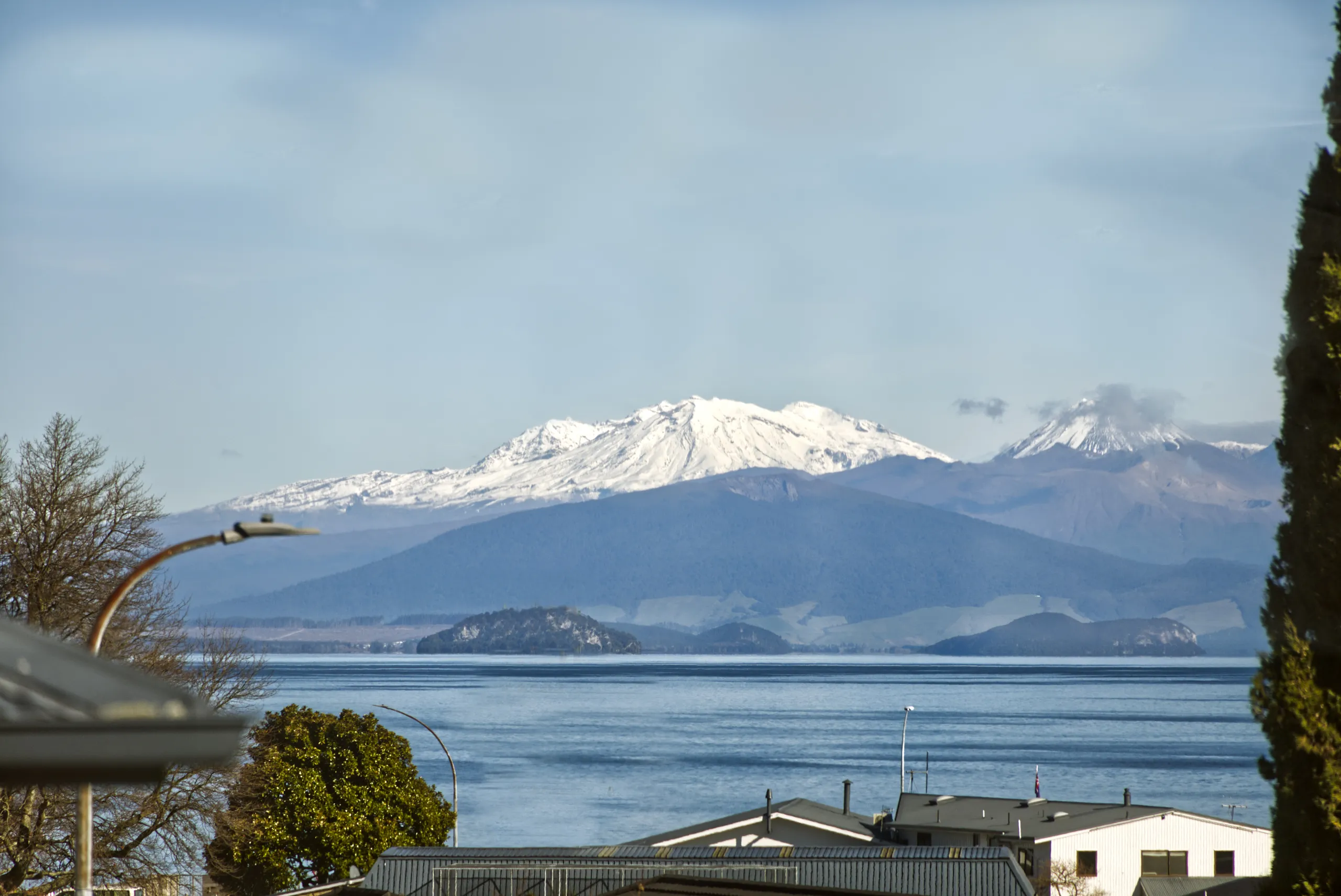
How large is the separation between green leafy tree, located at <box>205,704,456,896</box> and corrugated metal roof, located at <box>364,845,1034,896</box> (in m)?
8.07

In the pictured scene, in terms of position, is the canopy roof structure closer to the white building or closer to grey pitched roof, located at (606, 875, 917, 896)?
grey pitched roof, located at (606, 875, 917, 896)

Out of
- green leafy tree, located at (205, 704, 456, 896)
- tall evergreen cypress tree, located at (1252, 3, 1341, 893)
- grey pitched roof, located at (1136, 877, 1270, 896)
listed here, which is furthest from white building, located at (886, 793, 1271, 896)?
tall evergreen cypress tree, located at (1252, 3, 1341, 893)

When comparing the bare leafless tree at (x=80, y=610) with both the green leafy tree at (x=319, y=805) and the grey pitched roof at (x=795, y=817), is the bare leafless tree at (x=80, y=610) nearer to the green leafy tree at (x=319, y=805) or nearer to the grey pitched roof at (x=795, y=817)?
the green leafy tree at (x=319, y=805)

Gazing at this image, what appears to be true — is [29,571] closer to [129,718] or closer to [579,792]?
[129,718]

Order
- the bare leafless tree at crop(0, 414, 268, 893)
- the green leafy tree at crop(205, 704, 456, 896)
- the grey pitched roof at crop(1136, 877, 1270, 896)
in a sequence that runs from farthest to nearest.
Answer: the green leafy tree at crop(205, 704, 456, 896)
the grey pitched roof at crop(1136, 877, 1270, 896)
the bare leafless tree at crop(0, 414, 268, 893)

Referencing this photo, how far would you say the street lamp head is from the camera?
13.0 m

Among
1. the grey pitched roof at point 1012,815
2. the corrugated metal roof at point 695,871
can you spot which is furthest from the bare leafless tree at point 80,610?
the grey pitched roof at point 1012,815

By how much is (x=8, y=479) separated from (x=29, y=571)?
3.40 metres

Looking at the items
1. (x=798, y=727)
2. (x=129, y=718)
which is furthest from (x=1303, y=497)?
(x=798, y=727)

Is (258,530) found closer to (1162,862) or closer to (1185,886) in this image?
(1185,886)

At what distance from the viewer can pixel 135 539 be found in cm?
3064

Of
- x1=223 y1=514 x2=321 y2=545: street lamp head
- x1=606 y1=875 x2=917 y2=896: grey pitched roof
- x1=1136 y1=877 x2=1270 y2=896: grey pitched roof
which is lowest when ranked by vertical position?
x1=1136 y1=877 x2=1270 y2=896: grey pitched roof

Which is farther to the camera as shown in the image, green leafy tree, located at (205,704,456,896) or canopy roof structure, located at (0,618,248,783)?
green leafy tree, located at (205,704,456,896)

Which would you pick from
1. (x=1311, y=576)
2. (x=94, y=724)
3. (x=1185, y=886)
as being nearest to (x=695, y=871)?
(x=1311, y=576)
